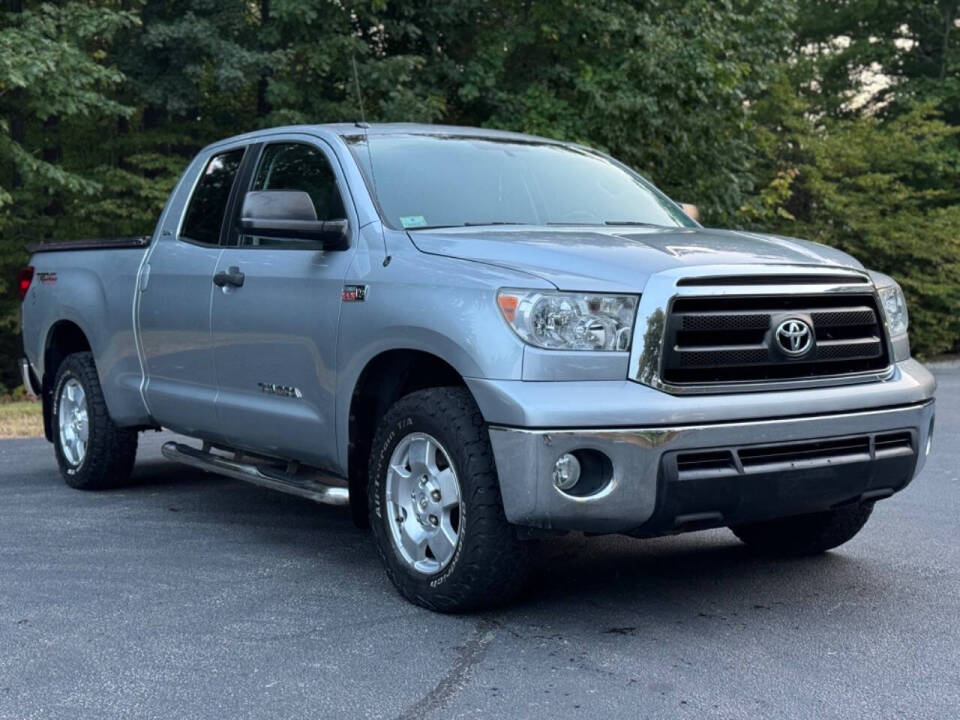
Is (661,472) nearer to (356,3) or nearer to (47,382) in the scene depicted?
(47,382)

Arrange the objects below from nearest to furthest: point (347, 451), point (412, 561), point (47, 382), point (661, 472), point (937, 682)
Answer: point (937, 682) < point (661, 472) < point (412, 561) < point (347, 451) < point (47, 382)

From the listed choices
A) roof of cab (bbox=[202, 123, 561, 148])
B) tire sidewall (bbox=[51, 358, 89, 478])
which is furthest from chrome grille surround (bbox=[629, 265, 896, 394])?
tire sidewall (bbox=[51, 358, 89, 478])

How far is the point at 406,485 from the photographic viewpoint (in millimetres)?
5082

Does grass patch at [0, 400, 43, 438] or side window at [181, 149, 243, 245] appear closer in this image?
side window at [181, 149, 243, 245]

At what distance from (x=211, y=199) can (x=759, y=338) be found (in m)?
3.29

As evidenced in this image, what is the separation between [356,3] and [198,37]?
239 cm

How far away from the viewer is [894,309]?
5281 millimetres

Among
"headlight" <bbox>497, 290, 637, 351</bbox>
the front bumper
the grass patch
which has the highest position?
"headlight" <bbox>497, 290, 637, 351</bbox>

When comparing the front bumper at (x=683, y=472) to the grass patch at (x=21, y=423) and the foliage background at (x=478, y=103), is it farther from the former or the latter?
the foliage background at (x=478, y=103)

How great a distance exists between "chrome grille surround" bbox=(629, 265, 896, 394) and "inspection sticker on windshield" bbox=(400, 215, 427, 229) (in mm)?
1306

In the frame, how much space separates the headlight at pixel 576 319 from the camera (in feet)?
14.8

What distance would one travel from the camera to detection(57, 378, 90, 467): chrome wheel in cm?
793

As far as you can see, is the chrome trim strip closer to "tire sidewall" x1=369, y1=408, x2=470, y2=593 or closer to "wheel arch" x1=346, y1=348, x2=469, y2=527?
"tire sidewall" x1=369, y1=408, x2=470, y2=593

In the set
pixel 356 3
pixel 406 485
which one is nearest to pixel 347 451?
pixel 406 485
